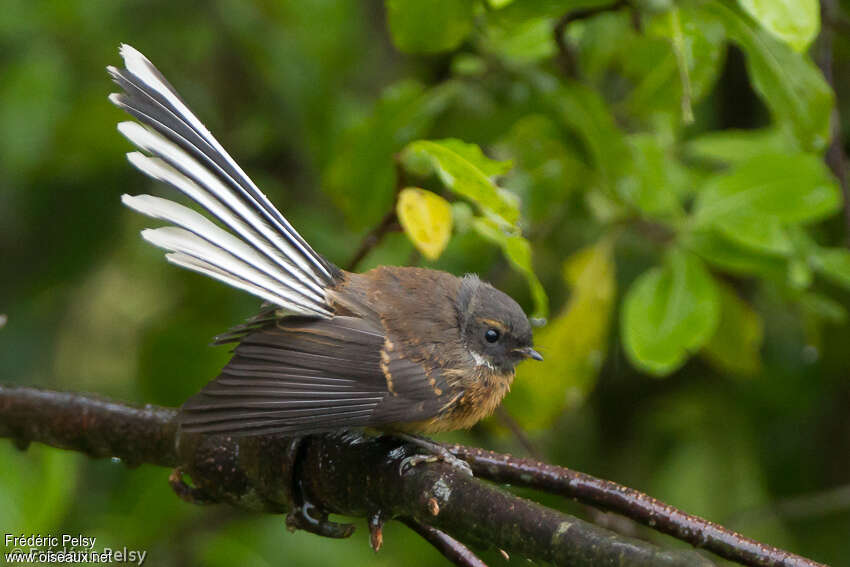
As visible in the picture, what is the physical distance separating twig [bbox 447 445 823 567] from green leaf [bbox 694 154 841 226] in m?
1.14

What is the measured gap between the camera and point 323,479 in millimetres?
2055

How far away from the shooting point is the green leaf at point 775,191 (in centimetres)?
267

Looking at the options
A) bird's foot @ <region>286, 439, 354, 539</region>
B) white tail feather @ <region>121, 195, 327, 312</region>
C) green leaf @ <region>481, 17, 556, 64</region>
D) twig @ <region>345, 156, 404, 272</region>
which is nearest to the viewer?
white tail feather @ <region>121, 195, 327, 312</region>

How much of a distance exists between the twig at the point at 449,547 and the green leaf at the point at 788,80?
1.37 metres

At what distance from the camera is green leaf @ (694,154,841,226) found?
8.77 ft

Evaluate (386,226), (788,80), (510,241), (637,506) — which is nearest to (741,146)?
(788,80)

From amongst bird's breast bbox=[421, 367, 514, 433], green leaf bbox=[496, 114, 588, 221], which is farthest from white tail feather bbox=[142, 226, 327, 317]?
green leaf bbox=[496, 114, 588, 221]

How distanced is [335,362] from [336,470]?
0.76 feet

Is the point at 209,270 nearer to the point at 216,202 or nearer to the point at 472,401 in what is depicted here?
the point at 216,202

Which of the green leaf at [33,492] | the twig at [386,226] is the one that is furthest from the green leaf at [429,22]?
the green leaf at [33,492]

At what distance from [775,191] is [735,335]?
2.07ft

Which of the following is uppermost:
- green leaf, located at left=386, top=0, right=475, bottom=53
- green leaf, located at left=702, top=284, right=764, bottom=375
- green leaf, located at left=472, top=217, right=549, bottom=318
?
green leaf, located at left=386, top=0, right=475, bottom=53

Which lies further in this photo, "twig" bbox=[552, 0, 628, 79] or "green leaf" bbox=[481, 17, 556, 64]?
"green leaf" bbox=[481, 17, 556, 64]

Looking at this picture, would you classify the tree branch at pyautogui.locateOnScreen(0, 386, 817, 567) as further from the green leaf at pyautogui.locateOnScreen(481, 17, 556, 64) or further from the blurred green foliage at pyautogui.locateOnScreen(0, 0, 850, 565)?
the green leaf at pyautogui.locateOnScreen(481, 17, 556, 64)
